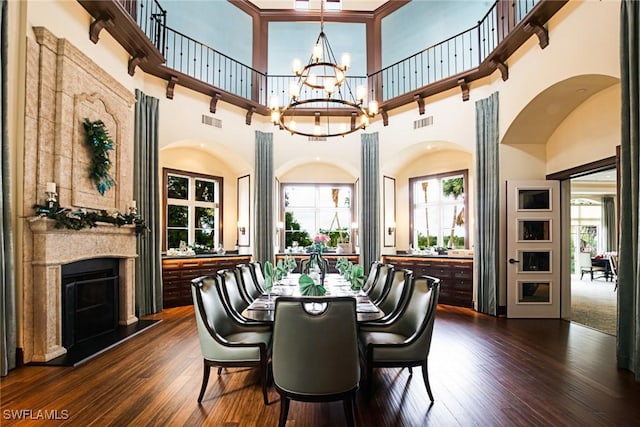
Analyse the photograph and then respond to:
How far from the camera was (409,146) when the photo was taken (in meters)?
7.33

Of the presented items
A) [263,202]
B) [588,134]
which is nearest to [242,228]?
[263,202]

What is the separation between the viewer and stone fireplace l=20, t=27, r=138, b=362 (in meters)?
3.65

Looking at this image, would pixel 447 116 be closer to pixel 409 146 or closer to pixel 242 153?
pixel 409 146

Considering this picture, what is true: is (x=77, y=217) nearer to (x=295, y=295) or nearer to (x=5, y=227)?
(x=5, y=227)

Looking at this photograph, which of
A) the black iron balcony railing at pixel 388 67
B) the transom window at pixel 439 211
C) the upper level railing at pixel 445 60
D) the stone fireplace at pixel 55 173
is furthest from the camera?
the transom window at pixel 439 211

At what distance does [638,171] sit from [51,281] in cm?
571

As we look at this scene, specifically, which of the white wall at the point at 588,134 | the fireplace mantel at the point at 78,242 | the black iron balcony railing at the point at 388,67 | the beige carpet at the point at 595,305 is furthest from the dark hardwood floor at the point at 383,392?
the black iron balcony railing at the point at 388,67

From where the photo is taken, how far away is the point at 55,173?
13.0ft

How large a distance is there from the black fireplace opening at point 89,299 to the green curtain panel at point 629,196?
5.66 meters

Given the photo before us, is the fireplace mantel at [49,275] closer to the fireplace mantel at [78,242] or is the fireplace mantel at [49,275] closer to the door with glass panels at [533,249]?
the fireplace mantel at [78,242]

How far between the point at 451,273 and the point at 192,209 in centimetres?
547

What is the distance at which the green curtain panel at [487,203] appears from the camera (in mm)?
5855

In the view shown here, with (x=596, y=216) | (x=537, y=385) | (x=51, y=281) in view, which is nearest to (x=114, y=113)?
(x=51, y=281)

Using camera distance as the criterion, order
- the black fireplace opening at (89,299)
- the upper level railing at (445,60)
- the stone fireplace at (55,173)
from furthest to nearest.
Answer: the upper level railing at (445,60)
the black fireplace opening at (89,299)
the stone fireplace at (55,173)
